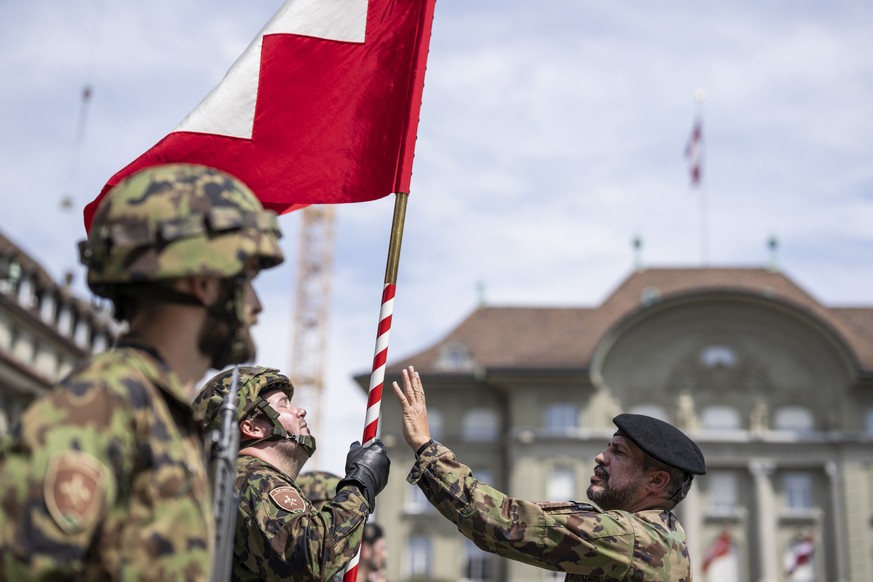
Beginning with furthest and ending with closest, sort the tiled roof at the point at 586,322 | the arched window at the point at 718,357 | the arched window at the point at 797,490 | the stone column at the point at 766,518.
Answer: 1. the tiled roof at the point at 586,322
2. the arched window at the point at 718,357
3. the arched window at the point at 797,490
4. the stone column at the point at 766,518

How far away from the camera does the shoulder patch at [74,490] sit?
7.95 feet

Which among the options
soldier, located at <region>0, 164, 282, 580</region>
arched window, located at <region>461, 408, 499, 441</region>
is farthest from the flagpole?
arched window, located at <region>461, 408, 499, 441</region>

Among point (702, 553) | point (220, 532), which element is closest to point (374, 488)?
point (220, 532)

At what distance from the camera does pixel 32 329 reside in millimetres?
49469

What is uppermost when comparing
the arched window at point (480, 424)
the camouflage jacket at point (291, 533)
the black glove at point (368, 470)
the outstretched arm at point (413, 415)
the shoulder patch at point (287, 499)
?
the arched window at point (480, 424)

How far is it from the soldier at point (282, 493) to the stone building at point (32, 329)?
40759mm

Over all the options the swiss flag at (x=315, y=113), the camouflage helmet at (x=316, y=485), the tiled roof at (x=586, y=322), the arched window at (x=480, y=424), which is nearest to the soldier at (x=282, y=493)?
the swiss flag at (x=315, y=113)

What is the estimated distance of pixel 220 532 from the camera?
2.85 m

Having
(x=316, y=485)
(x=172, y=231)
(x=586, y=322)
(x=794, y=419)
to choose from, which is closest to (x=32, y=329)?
(x=586, y=322)

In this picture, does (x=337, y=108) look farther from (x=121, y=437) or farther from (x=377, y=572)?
(x=377, y=572)

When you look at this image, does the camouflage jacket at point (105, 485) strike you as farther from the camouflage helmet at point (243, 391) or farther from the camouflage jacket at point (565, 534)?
the camouflage helmet at point (243, 391)

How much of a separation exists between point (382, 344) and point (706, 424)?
1686 inches

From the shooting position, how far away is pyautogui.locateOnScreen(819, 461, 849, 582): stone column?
44094 mm

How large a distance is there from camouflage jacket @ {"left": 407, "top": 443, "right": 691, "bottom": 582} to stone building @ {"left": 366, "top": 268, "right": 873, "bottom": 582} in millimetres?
40506
